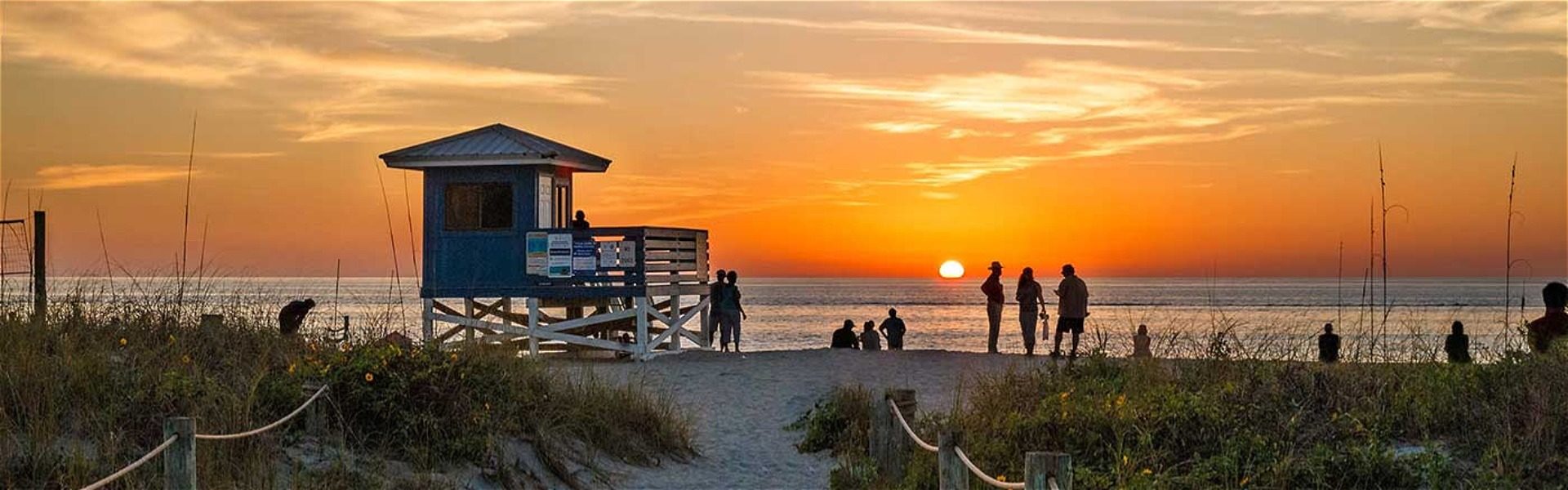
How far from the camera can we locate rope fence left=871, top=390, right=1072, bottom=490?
7.83 metres

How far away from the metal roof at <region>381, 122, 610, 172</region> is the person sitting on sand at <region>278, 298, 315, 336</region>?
5.98 metres

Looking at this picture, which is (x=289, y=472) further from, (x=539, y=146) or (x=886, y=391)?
(x=539, y=146)

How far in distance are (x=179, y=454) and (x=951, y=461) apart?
4.84 m

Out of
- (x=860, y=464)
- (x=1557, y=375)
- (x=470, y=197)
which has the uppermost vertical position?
(x=470, y=197)

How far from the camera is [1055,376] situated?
1653 centimetres

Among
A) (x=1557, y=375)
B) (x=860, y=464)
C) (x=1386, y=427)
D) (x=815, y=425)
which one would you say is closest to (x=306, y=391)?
(x=860, y=464)

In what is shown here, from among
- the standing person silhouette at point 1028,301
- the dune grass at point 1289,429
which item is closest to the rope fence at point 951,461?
the dune grass at point 1289,429

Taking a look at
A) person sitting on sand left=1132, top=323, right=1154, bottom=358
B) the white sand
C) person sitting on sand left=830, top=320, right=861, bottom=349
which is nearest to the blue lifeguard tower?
the white sand

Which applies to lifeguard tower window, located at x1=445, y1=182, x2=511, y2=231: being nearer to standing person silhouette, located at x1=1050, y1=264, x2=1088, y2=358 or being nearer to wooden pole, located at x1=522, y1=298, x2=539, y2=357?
wooden pole, located at x1=522, y1=298, x2=539, y2=357

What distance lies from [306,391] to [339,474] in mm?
1211

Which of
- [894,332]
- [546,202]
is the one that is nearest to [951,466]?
[546,202]

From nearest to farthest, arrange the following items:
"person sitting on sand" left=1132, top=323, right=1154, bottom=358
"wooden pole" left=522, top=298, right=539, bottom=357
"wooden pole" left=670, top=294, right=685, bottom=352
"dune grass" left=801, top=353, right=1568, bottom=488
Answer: "dune grass" left=801, top=353, right=1568, bottom=488 → "person sitting on sand" left=1132, top=323, right=1154, bottom=358 → "wooden pole" left=522, top=298, right=539, bottom=357 → "wooden pole" left=670, top=294, right=685, bottom=352

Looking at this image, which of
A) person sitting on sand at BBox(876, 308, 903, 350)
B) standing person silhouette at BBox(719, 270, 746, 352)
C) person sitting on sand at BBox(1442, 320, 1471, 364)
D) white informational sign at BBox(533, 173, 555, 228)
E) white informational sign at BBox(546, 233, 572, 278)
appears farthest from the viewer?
person sitting on sand at BBox(876, 308, 903, 350)

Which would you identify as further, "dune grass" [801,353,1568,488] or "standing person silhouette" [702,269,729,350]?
"standing person silhouette" [702,269,729,350]
